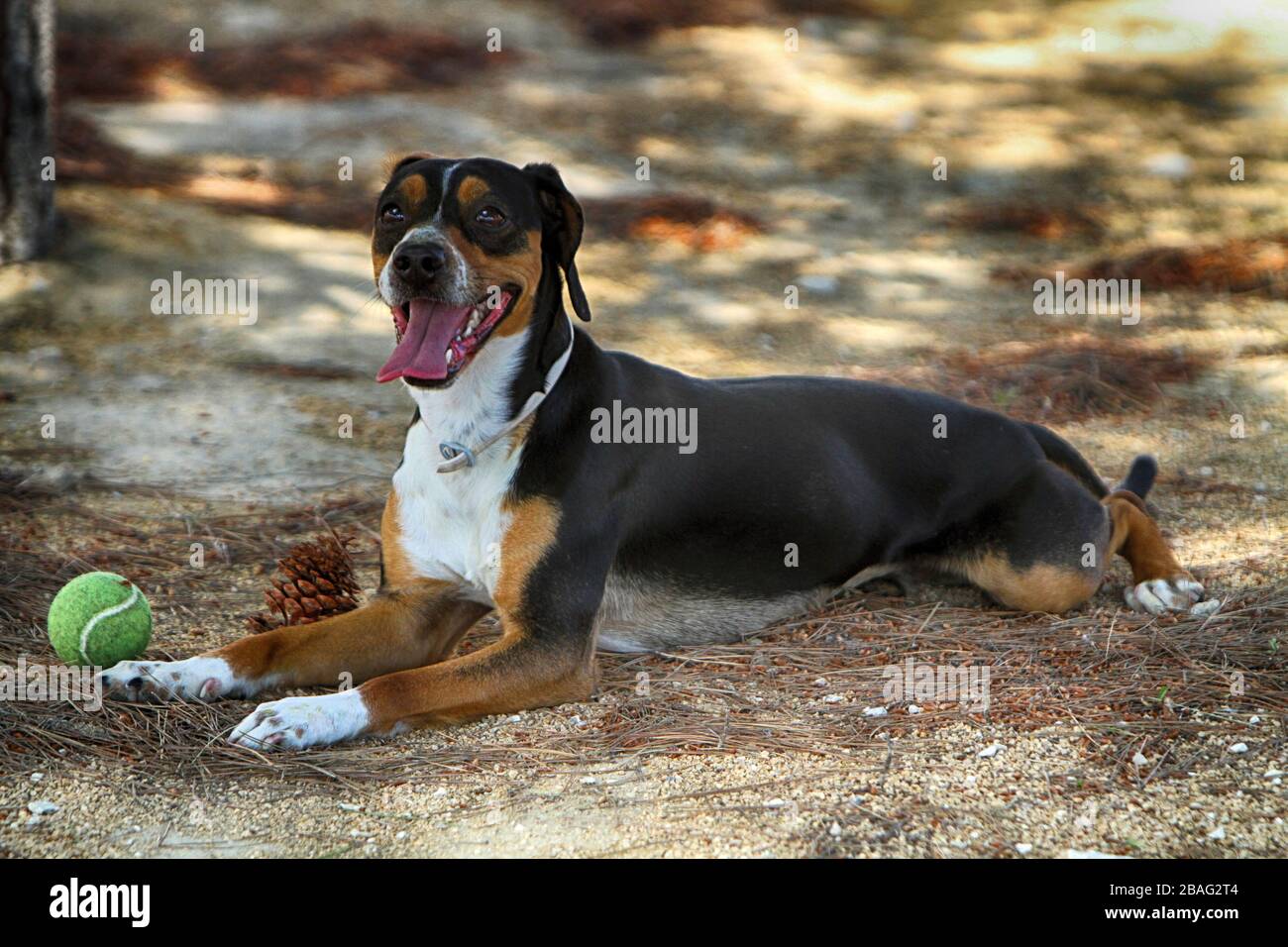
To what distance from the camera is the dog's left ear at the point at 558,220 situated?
466 cm

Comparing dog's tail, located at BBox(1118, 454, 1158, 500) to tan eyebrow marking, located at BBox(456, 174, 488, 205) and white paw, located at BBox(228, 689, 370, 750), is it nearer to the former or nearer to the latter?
tan eyebrow marking, located at BBox(456, 174, 488, 205)

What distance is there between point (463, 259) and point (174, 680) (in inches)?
59.9

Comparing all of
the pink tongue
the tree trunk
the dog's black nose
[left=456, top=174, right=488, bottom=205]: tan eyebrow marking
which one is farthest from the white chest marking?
the tree trunk

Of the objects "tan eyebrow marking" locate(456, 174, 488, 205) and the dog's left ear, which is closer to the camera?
"tan eyebrow marking" locate(456, 174, 488, 205)

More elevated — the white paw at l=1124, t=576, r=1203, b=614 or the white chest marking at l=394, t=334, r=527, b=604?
the white chest marking at l=394, t=334, r=527, b=604

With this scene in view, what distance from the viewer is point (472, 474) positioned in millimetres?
4520

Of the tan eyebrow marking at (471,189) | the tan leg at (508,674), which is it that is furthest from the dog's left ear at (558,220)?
the tan leg at (508,674)

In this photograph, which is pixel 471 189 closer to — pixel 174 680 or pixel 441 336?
pixel 441 336

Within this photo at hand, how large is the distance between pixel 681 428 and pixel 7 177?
570cm

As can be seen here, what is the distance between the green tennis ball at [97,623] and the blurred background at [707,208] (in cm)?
192

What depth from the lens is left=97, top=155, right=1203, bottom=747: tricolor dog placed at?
433 centimetres

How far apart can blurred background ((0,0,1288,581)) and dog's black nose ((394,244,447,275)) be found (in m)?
2.38

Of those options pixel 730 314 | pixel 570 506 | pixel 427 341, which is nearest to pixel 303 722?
pixel 570 506
